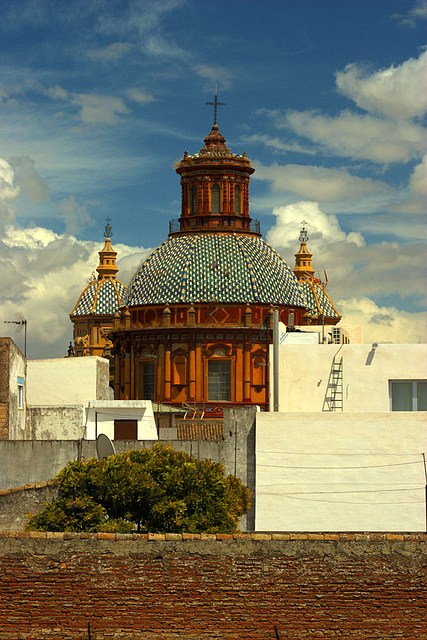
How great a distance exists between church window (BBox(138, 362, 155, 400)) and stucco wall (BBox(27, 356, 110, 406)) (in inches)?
430

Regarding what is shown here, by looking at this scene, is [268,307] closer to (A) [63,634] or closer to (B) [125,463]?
(B) [125,463]

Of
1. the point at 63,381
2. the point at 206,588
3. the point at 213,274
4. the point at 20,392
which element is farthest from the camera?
the point at 213,274

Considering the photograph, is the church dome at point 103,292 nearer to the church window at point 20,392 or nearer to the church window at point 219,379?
the church window at point 219,379

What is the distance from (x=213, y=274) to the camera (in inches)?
2721

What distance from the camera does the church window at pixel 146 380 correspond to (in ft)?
224

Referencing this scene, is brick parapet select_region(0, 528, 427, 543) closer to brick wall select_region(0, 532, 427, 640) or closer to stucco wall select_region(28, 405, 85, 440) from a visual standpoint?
brick wall select_region(0, 532, 427, 640)

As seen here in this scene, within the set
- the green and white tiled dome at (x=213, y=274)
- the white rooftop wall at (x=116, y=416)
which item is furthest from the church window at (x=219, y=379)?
the white rooftop wall at (x=116, y=416)

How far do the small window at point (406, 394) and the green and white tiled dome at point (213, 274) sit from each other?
2669 centimetres

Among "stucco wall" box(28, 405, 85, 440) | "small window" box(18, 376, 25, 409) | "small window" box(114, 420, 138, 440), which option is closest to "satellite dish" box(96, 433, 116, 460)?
"small window" box(18, 376, 25, 409)

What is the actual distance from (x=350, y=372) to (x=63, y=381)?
54.3 feet

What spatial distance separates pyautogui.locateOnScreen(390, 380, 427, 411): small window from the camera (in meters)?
41.6

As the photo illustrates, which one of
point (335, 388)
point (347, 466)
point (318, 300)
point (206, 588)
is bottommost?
point (206, 588)

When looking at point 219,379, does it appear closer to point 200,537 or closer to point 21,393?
point 21,393

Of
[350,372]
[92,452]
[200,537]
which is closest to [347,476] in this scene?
[350,372]
